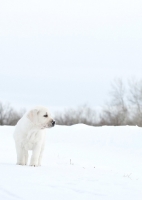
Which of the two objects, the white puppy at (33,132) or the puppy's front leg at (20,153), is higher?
the white puppy at (33,132)

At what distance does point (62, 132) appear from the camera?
2278 centimetres

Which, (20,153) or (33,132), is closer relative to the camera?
(33,132)

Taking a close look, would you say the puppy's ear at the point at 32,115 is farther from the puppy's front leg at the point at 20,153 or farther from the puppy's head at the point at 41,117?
the puppy's front leg at the point at 20,153

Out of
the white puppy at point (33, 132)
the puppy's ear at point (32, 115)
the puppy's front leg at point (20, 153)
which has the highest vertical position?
the puppy's ear at point (32, 115)

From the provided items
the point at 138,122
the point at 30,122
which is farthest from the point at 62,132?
the point at 138,122

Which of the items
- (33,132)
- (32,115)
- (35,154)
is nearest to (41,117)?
(32,115)

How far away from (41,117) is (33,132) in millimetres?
325

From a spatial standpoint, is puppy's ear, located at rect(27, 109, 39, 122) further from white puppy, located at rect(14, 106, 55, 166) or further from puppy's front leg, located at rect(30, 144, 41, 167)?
puppy's front leg, located at rect(30, 144, 41, 167)

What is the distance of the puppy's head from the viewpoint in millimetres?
7086

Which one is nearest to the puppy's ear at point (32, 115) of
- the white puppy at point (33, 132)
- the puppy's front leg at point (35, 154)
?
the white puppy at point (33, 132)

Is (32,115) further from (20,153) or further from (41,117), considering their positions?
(20,153)

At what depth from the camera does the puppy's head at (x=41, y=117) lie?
7086 millimetres

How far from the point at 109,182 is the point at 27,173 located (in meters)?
1.24

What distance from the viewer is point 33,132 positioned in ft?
23.0
